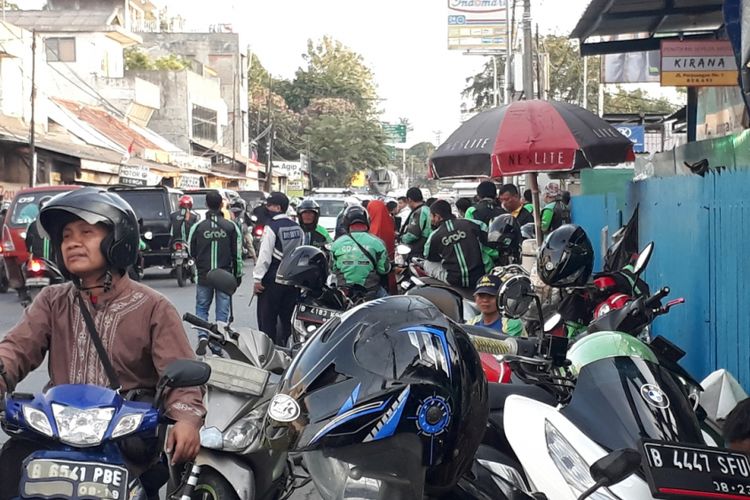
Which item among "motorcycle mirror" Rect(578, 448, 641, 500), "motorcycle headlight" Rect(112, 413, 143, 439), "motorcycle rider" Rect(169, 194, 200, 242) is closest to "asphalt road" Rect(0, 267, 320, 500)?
"motorcycle rider" Rect(169, 194, 200, 242)

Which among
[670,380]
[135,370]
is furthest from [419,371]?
[135,370]

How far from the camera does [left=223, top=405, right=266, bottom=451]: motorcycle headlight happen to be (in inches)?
215

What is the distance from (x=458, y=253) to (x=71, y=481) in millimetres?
8549

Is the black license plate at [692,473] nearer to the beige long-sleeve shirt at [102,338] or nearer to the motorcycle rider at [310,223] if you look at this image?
the beige long-sleeve shirt at [102,338]

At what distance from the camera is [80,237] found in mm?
3914

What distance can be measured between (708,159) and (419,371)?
7.63 metres

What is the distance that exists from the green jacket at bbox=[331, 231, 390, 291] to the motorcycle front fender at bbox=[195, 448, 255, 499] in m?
4.75

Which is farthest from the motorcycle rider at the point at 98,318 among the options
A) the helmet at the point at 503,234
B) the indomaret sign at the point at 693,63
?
the indomaret sign at the point at 693,63

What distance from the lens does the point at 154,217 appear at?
21812mm

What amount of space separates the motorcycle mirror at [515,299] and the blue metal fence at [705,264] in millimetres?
1704

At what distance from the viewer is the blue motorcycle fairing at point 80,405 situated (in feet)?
10.7

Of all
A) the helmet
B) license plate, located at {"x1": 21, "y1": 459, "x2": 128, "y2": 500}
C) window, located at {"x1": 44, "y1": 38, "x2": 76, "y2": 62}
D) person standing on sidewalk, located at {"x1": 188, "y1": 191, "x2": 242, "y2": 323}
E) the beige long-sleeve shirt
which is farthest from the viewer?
window, located at {"x1": 44, "y1": 38, "x2": 76, "y2": 62}

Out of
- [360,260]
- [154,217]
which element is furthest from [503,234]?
[154,217]

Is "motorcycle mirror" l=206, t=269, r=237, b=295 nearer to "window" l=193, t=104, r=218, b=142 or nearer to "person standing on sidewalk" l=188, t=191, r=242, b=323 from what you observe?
"person standing on sidewalk" l=188, t=191, r=242, b=323
